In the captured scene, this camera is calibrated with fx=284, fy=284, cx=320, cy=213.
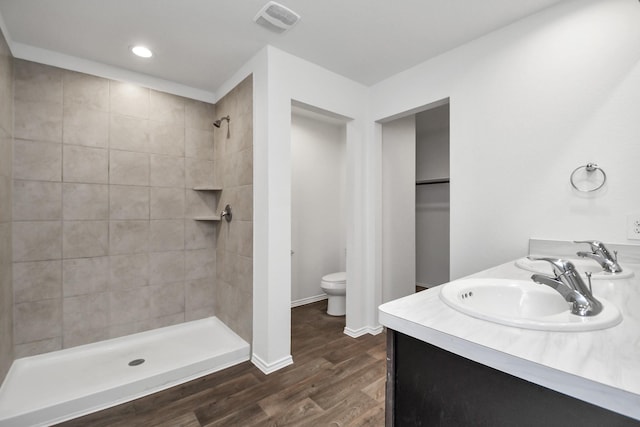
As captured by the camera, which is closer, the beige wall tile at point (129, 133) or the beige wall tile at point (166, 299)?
the beige wall tile at point (129, 133)

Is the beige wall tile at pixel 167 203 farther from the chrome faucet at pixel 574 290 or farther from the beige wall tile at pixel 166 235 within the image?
the chrome faucet at pixel 574 290

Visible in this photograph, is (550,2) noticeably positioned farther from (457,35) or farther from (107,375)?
(107,375)

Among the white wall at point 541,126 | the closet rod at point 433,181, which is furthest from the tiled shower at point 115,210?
the closet rod at point 433,181

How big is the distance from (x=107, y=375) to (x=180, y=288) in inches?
36.3

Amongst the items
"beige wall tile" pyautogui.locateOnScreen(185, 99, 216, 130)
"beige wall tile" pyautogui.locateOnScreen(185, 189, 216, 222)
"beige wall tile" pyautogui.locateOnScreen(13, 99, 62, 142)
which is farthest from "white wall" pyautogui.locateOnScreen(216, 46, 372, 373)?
"beige wall tile" pyautogui.locateOnScreen(13, 99, 62, 142)

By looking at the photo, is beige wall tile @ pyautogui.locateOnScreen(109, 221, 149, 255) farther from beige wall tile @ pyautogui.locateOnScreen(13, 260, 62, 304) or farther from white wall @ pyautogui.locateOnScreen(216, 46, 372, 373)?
white wall @ pyautogui.locateOnScreen(216, 46, 372, 373)

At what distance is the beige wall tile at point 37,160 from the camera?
83.1 inches

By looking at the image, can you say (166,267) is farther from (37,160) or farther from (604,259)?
(604,259)

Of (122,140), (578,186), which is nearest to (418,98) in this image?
(578,186)

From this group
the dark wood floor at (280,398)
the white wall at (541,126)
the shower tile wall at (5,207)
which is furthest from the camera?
the shower tile wall at (5,207)

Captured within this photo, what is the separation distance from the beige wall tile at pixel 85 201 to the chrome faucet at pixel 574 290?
9.83 feet

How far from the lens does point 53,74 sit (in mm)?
2230

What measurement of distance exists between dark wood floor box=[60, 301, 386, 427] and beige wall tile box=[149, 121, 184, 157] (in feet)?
6.62

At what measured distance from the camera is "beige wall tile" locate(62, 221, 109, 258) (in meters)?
2.29
